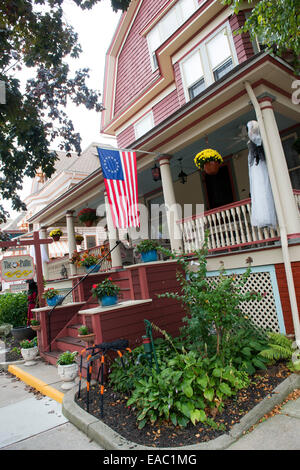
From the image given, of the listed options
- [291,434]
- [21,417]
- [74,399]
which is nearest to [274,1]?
[291,434]

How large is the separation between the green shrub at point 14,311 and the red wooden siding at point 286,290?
9.33 metres

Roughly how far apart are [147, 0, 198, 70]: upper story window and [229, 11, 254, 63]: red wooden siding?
2.24 m

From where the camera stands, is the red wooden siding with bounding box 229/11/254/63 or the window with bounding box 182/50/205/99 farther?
the window with bounding box 182/50/205/99

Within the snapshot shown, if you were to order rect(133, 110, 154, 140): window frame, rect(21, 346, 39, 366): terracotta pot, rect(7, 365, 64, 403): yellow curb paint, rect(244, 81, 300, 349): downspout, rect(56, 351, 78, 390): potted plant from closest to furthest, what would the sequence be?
rect(244, 81, 300, 349): downspout
rect(7, 365, 64, 403): yellow curb paint
rect(56, 351, 78, 390): potted plant
rect(21, 346, 39, 366): terracotta pot
rect(133, 110, 154, 140): window frame

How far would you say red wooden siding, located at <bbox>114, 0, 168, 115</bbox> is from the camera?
11422 millimetres

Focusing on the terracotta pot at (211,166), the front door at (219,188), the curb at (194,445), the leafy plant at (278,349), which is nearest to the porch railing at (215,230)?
the terracotta pot at (211,166)

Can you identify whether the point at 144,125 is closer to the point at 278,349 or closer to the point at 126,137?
the point at 126,137

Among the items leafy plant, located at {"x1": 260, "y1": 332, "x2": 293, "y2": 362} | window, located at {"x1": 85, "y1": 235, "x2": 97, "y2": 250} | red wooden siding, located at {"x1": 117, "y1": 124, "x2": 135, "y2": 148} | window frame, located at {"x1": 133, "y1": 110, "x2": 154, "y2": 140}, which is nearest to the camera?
leafy plant, located at {"x1": 260, "y1": 332, "x2": 293, "y2": 362}

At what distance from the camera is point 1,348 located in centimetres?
Answer: 890

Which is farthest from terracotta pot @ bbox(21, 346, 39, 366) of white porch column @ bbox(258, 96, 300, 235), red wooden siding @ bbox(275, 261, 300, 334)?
white porch column @ bbox(258, 96, 300, 235)

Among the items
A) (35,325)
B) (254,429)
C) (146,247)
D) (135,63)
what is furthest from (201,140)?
(135,63)

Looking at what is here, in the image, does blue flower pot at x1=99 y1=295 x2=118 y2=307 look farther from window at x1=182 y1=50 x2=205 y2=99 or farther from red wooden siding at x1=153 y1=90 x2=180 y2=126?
red wooden siding at x1=153 y1=90 x2=180 y2=126

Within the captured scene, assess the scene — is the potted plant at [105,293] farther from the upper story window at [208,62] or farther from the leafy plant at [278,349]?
the upper story window at [208,62]

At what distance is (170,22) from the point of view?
1045 centimetres
